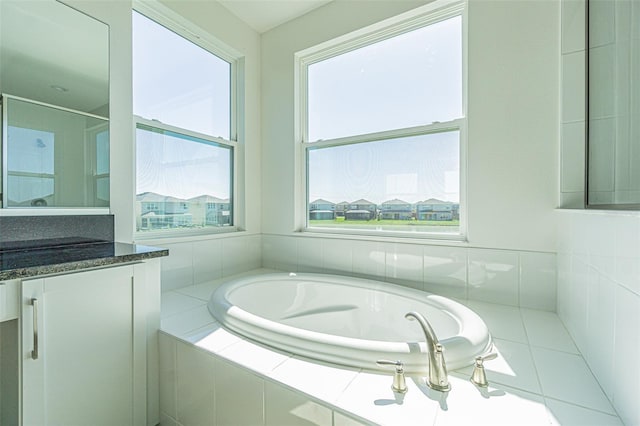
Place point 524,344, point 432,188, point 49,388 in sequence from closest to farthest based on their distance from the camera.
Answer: point 49,388 < point 524,344 < point 432,188

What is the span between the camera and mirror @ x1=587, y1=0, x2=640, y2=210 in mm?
911

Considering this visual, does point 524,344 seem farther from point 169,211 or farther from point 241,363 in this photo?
point 169,211

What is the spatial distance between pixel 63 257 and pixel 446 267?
1902 millimetres

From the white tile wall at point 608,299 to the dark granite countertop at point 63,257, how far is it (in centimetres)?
160

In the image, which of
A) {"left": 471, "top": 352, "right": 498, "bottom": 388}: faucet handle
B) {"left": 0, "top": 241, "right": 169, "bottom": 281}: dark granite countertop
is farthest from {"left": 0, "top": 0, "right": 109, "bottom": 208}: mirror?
{"left": 471, "top": 352, "right": 498, "bottom": 388}: faucet handle

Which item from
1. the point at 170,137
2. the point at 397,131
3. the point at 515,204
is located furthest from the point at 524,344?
the point at 170,137

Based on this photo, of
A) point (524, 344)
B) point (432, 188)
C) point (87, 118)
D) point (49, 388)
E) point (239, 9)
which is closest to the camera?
point (49, 388)

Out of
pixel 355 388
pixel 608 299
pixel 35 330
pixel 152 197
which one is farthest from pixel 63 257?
pixel 608 299

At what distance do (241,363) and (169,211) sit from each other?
52.2 inches

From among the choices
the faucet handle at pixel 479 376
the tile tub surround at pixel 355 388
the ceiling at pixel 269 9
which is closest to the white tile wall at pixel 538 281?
the tile tub surround at pixel 355 388

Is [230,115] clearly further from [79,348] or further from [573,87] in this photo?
[573,87]

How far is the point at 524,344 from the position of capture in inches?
44.4

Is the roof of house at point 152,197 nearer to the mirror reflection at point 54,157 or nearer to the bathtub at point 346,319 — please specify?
the mirror reflection at point 54,157

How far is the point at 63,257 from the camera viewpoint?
1.06 m
